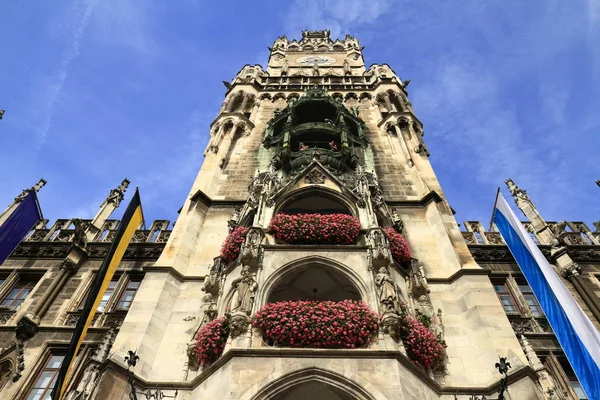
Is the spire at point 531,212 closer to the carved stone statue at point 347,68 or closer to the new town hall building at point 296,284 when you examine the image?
the new town hall building at point 296,284

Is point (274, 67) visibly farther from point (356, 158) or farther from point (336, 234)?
point (336, 234)

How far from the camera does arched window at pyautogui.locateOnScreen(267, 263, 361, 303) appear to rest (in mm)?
13226

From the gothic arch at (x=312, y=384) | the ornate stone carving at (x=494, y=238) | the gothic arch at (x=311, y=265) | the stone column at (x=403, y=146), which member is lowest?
the gothic arch at (x=312, y=384)

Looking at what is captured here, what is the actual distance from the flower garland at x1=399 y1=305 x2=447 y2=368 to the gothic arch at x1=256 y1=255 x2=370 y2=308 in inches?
46.4

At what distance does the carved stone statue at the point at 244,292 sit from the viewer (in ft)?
37.5

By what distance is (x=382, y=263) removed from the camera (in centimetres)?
1277

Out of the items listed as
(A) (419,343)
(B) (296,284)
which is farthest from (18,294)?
(A) (419,343)

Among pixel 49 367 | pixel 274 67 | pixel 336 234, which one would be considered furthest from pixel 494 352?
pixel 274 67

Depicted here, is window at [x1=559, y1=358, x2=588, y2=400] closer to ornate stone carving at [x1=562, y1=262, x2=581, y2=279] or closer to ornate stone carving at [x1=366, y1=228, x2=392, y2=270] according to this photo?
ornate stone carving at [x1=562, y1=262, x2=581, y2=279]

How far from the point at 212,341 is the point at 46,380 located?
20.0 ft

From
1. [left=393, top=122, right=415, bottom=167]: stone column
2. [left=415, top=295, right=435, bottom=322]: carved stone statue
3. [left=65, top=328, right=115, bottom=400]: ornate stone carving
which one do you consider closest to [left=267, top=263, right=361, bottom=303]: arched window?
[left=415, top=295, right=435, bottom=322]: carved stone statue

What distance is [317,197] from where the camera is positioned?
1720 cm

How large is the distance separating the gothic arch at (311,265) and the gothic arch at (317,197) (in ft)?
11.1

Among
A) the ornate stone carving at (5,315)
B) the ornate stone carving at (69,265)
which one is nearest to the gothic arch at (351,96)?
the ornate stone carving at (69,265)
